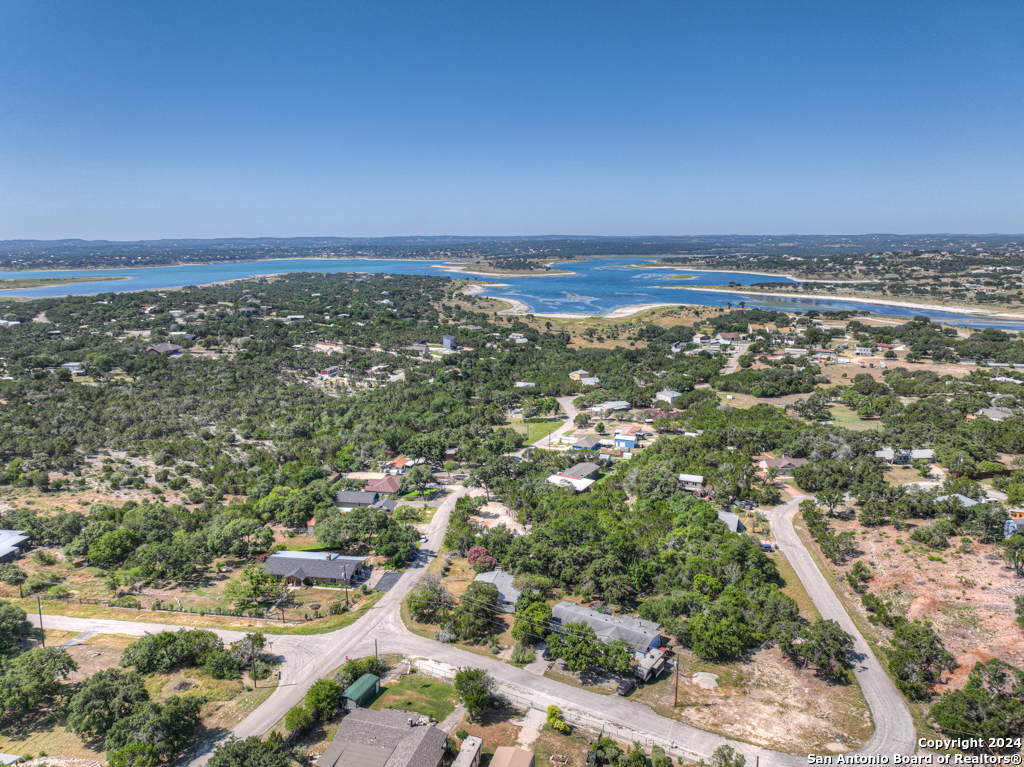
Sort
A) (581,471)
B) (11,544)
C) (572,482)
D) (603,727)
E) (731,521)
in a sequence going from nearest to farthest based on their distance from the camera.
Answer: (603,727) → (11,544) → (731,521) → (572,482) → (581,471)

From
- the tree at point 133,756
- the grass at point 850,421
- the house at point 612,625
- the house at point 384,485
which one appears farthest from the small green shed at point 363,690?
the grass at point 850,421

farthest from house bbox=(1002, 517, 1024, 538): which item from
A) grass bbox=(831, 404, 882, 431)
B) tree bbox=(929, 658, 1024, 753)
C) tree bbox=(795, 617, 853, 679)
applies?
grass bbox=(831, 404, 882, 431)

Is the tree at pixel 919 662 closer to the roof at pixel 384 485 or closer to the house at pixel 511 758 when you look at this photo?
the house at pixel 511 758

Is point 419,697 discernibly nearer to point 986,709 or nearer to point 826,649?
point 826,649

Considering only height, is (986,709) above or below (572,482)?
below

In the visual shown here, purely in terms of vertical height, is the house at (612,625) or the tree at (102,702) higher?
the tree at (102,702)

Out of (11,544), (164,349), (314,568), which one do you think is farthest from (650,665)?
(164,349)

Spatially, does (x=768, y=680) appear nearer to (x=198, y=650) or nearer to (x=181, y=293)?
(x=198, y=650)
